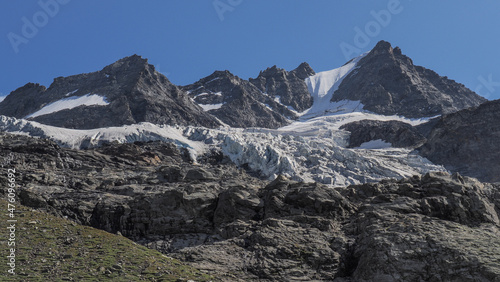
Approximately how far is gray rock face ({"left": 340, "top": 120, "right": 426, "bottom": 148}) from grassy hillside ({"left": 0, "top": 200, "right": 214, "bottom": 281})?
144903 mm

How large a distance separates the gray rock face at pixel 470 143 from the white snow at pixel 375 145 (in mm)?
17086

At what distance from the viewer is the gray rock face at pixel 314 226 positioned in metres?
24.5

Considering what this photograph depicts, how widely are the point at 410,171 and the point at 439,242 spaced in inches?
3790

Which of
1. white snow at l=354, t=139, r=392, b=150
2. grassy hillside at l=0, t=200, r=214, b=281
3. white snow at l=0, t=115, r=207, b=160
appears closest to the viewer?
grassy hillside at l=0, t=200, r=214, b=281

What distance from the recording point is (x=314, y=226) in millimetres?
30969

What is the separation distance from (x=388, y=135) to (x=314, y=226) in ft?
488

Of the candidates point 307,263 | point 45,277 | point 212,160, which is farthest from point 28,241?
point 212,160

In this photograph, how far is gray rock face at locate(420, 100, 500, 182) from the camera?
405 ft

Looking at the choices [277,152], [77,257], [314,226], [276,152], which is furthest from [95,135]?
[77,257]

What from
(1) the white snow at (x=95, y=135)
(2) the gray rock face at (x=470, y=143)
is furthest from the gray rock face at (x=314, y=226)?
(2) the gray rock face at (x=470, y=143)

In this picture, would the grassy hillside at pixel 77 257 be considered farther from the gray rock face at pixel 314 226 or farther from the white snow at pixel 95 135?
the white snow at pixel 95 135

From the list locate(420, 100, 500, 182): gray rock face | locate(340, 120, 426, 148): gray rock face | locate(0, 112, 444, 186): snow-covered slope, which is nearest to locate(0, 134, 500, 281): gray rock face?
locate(0, 112, 444, 186): snow-covered slope

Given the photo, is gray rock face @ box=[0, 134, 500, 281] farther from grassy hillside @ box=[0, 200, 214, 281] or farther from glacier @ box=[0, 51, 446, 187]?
glacier @ box=[0, 51, 446, 187]

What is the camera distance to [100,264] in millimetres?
22641
